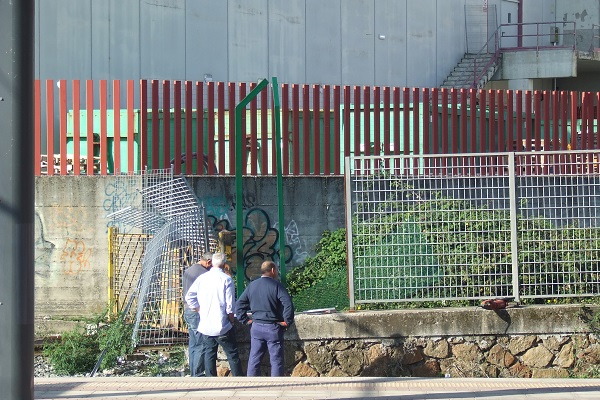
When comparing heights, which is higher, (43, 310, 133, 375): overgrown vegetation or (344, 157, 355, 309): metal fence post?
(344, 157, 355, 309): metal fence post

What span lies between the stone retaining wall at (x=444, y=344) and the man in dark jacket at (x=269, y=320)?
52 centimetres

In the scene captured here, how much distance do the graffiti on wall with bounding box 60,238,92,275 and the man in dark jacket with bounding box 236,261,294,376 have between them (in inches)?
184

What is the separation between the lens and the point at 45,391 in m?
7.66

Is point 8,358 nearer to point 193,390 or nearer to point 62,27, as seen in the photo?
point 193,390

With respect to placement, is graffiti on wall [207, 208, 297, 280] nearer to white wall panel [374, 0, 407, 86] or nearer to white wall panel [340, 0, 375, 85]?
white wall panel [340, 0, 375, 85]

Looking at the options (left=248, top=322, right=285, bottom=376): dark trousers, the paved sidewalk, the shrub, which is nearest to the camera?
the paved sidewalk

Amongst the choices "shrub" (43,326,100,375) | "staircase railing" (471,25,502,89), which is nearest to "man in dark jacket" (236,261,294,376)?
"shrub" (43,326,100,375)

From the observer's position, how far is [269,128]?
15.0 m

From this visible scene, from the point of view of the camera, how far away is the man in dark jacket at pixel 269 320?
30.6 ft

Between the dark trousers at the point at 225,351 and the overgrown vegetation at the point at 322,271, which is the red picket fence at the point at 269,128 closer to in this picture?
the overgrown vegetation at the point at 322,271

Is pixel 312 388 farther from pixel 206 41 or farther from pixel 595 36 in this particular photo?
pixel 595 36

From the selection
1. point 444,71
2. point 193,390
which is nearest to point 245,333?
point 193,390

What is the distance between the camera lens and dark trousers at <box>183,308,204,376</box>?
9.76 meters

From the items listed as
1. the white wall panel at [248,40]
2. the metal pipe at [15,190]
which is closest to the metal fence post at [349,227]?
the metal pipe at [15,190]
